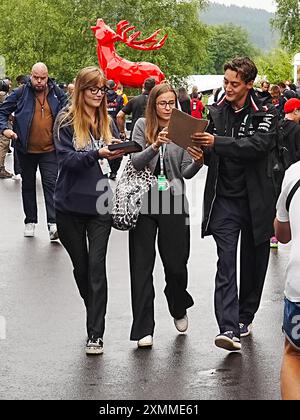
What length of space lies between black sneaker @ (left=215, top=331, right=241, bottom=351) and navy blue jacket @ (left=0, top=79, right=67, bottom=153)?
17.5 feet

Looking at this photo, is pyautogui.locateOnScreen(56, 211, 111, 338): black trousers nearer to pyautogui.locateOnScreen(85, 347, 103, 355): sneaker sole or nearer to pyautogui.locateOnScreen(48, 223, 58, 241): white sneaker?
pyautogui.locateOnScreen(85, 347, 103, 355): sneaker sole

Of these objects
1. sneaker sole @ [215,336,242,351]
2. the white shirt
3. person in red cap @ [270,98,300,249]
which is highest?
Result: the white shirt

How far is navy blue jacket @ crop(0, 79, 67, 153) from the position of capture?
12281 mm

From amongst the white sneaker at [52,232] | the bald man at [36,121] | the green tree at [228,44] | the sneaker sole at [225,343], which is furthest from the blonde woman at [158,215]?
the green tree at [228,44]

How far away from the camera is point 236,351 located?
25.2 feet

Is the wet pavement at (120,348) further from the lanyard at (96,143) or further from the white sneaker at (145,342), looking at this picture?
the lanyard at (96,143)

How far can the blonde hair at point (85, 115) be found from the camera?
7.75 m

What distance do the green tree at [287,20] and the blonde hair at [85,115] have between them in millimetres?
53949

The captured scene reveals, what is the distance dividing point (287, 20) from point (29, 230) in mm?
50314

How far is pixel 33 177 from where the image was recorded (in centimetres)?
1293

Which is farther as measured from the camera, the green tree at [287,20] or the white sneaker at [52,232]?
the green tree at [287,20]

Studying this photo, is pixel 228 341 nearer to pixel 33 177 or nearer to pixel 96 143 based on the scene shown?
pixel 96 143

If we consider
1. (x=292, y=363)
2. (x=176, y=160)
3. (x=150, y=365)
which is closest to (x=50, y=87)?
(x=176, y=160)

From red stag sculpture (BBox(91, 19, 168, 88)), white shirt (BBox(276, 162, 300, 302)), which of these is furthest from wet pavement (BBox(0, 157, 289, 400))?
red stag sculpture (BBox(91, 19, 168, 88))
